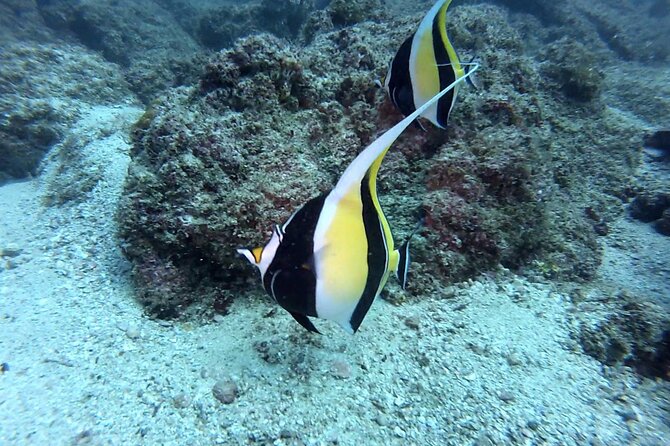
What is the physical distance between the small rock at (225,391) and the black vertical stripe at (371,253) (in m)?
1.07

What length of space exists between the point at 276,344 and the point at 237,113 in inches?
72.8

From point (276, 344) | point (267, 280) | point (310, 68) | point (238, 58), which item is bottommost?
point (276, 344)

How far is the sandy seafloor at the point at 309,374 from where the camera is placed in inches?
73.6

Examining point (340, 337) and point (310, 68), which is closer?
point (340, 337)

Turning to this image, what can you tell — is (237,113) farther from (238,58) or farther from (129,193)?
(129,193)

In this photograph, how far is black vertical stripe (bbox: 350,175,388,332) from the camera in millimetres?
1243

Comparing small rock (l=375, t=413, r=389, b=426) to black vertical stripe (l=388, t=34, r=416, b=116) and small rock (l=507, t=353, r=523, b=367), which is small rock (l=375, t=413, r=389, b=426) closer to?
small rock (l=507, t=353, r=523, b=367)

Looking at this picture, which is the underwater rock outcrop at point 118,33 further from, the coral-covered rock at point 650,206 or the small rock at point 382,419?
the coral-covered rock at point 650,206

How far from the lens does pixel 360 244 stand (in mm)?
1302

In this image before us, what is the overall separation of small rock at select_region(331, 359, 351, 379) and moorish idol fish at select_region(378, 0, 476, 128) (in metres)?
1.78

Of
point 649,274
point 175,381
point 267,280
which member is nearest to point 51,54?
point 175,381

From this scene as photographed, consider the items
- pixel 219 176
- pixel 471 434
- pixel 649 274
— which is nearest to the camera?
pixel 471 434

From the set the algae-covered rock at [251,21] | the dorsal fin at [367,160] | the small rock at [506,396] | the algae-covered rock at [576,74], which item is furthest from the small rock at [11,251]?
the algae-covered rock at [251,21]

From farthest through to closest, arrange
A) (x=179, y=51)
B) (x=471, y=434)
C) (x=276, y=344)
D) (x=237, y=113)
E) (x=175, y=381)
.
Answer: (x=179, y=51) < (x=237, y=113) < (x=276, y=344) < (x=175, y=381) < (x=471, y=434)
